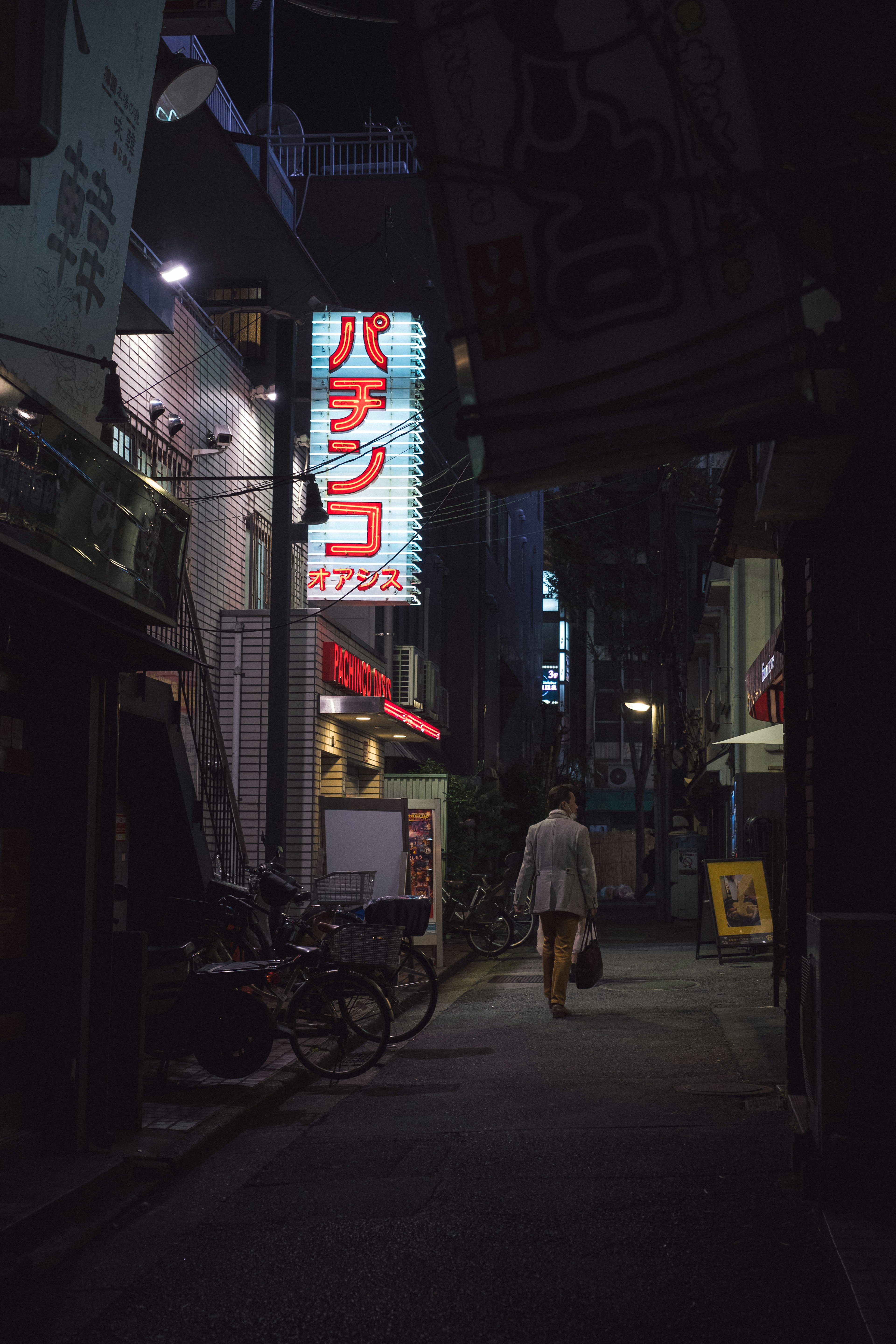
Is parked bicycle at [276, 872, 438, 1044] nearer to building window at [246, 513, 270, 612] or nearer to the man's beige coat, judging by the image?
the man's beige coat

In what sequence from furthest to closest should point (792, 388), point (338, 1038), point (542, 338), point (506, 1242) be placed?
point (338, 1038)
point (506, 1242)
point (542, 338)
point (792, 388)

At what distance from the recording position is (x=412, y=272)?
3036cm

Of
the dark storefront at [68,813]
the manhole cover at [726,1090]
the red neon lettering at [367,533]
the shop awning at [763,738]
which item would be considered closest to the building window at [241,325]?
the red neon lettering at [367,533]

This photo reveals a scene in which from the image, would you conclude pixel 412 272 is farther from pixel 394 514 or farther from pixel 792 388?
pixel 792 388

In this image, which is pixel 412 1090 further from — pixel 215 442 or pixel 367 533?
pixel 215 442

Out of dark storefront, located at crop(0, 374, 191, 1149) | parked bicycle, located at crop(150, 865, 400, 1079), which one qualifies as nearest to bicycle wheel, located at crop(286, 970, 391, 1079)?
parked bicycle, located at crop(150, 865, 400, 1079)

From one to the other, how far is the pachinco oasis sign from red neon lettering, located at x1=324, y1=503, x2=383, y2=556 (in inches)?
62.6

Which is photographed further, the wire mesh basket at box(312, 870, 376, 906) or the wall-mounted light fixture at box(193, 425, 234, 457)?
the wall-mounted light fixture at box(193, 425, 234, 457)

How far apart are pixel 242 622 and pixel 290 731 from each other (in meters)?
1.63

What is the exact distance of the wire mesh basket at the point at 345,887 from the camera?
1216 cm

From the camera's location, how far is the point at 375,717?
19.0 meters

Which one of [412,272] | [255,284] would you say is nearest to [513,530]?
[412,272]

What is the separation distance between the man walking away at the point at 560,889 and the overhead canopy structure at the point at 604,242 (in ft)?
27.3

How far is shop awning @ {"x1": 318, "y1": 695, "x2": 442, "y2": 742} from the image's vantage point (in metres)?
18.2
